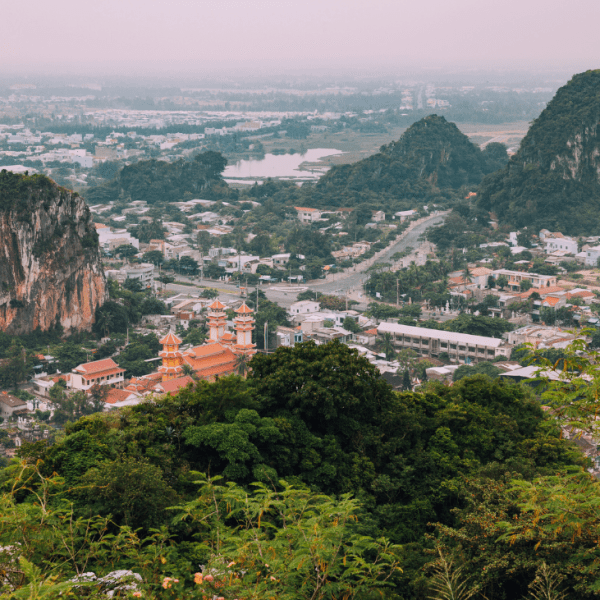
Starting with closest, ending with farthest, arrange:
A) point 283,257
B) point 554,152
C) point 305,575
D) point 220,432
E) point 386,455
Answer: point 305,575
point 220,432
point 386,455
point 283,257
point 554,152

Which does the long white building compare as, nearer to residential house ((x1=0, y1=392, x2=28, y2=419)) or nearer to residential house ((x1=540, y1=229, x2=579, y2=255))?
residential house ((x1=0, y1=392, x2=28, y2=419))

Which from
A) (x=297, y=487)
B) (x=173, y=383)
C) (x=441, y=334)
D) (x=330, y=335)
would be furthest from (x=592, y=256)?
(x=297, y=487)

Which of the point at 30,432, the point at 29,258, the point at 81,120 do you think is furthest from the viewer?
the point at 81,120

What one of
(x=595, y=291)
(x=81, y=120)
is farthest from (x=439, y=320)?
(x=81, y=120)

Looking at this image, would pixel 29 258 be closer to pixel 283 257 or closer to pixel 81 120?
pixel 283 257

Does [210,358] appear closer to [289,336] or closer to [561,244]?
[289,336]

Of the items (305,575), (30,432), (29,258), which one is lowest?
(30,432)
